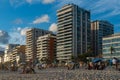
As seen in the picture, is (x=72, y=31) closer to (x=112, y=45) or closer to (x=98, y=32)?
(x=112, y=45)

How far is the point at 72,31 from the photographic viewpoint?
162 meters

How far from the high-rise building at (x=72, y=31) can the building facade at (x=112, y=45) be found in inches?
732

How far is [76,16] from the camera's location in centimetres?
16425

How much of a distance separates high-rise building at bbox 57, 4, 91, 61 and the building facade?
1858cm

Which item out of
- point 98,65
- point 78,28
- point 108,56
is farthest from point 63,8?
point 98,65

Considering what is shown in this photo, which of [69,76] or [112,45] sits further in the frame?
[112,45]

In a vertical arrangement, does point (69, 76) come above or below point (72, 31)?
below

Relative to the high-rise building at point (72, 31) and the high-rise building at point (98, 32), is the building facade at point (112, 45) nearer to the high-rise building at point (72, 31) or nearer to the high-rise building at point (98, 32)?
the high-rise building at point (72, 31)

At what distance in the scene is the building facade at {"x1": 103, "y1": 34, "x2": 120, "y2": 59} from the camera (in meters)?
142

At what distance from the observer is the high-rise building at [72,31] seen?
162m

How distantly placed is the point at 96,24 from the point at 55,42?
3333 cm

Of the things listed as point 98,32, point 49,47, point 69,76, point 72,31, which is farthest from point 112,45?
point 69,76

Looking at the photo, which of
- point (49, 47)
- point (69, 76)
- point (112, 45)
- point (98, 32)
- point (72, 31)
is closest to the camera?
point (69, 76)

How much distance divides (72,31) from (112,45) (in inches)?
1056
